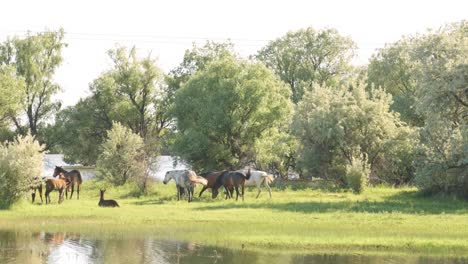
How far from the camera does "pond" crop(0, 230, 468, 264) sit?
19109 millimetres

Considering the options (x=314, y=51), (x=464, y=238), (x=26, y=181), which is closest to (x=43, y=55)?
(x=314, y=51)

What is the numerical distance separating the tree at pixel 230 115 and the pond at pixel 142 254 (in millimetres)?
29807

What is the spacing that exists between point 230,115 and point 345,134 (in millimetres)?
10131

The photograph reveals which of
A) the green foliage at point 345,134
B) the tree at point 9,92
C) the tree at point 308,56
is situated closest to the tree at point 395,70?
the tree at point 308,56

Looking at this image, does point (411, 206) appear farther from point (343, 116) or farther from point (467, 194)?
point (343, 116)

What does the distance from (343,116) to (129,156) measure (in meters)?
15.9

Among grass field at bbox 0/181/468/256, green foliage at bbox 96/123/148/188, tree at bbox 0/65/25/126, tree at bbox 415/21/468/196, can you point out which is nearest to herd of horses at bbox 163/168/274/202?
grass field at bbox 0/181/468/256

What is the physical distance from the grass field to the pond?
1.05 meters

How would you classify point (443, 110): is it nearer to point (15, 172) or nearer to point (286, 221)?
point (286, 221)

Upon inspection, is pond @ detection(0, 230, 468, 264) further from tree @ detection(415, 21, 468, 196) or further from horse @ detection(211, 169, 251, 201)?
tree @ detection(415, 21, 468, 196)

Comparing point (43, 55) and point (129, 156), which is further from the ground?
point (43, 55)

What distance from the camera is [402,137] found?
47.1 metres

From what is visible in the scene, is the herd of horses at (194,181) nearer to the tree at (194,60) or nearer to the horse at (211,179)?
the horse at (211,179)

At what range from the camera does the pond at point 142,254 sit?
62.7ft
